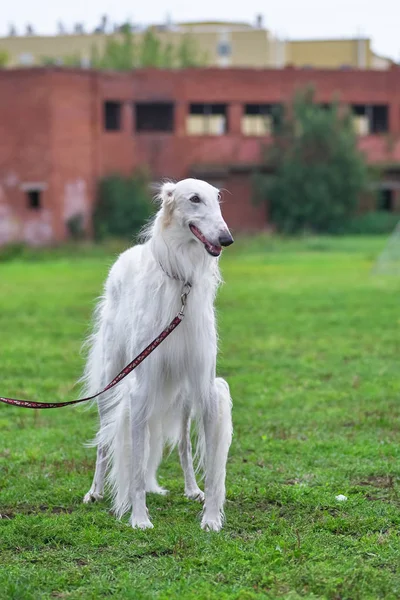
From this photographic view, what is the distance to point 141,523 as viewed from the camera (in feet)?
20.9

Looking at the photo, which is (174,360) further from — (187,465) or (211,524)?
(187,465)

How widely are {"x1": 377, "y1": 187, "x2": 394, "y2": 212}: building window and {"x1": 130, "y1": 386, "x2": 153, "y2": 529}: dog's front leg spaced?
51.3 meters

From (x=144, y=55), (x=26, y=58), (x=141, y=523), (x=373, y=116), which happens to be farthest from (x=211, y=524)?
(x=26, y=58)

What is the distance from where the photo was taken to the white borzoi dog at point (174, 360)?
6.27 m

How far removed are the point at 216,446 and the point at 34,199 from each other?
1679 inches

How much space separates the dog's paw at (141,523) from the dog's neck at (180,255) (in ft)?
5.02

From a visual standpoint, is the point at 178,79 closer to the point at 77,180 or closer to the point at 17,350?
the point at 77,180

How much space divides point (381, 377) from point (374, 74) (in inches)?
1790

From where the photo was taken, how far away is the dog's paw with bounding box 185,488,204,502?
281 inches

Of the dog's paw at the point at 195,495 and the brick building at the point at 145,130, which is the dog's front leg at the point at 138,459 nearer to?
the dog's paw at the point at 195,495

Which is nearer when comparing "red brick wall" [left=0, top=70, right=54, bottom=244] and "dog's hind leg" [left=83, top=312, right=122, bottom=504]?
"dog's hind leg" [left=83, top=312, right=122, bottom=504]

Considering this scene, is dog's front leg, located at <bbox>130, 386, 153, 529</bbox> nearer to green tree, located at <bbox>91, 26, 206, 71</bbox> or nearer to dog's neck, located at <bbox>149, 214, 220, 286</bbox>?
dog's neck, located at <bbox>149, 214, 220, 286</bbox>

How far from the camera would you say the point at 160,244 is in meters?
6.38

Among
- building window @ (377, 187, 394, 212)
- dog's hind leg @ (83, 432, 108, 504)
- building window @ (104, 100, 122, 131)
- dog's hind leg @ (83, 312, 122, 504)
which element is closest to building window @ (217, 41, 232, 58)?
building window @ (377, 187, 394, 212)
